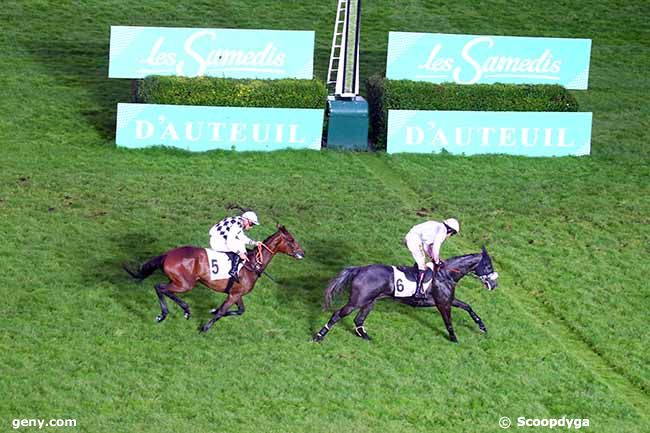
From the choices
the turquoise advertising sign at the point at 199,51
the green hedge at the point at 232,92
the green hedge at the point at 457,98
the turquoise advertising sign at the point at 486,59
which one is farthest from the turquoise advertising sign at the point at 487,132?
the turquoise advertising sign at the point at 199,51

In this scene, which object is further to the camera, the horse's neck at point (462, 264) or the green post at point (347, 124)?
the green post at point (347, 124)

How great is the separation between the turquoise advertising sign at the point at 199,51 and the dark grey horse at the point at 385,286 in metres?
10.1

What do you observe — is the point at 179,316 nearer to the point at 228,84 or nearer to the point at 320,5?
the point at 228,84

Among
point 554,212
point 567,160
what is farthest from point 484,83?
point 554,212

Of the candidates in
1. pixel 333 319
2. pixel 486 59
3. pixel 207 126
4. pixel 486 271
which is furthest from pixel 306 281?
pixel 486 59

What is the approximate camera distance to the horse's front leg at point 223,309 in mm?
17109


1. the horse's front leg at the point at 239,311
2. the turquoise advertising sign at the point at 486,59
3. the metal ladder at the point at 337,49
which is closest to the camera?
the horse's front leg at the point at 239,311

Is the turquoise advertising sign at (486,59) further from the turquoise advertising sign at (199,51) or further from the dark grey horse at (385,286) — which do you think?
the dark grey horse at (385,286)

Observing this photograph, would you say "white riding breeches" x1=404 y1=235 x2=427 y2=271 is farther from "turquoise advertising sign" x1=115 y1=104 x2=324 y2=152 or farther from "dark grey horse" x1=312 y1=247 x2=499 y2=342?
"turquoise advertising sign" x1=115 y1=104 x2=324 y2=152

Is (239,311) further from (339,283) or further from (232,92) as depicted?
(232,92)

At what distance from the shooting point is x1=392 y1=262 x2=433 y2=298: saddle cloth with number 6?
1697 cm

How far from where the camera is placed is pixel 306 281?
1925 centimetres

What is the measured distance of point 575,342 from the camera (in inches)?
702

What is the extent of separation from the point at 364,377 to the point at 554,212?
7.97m
